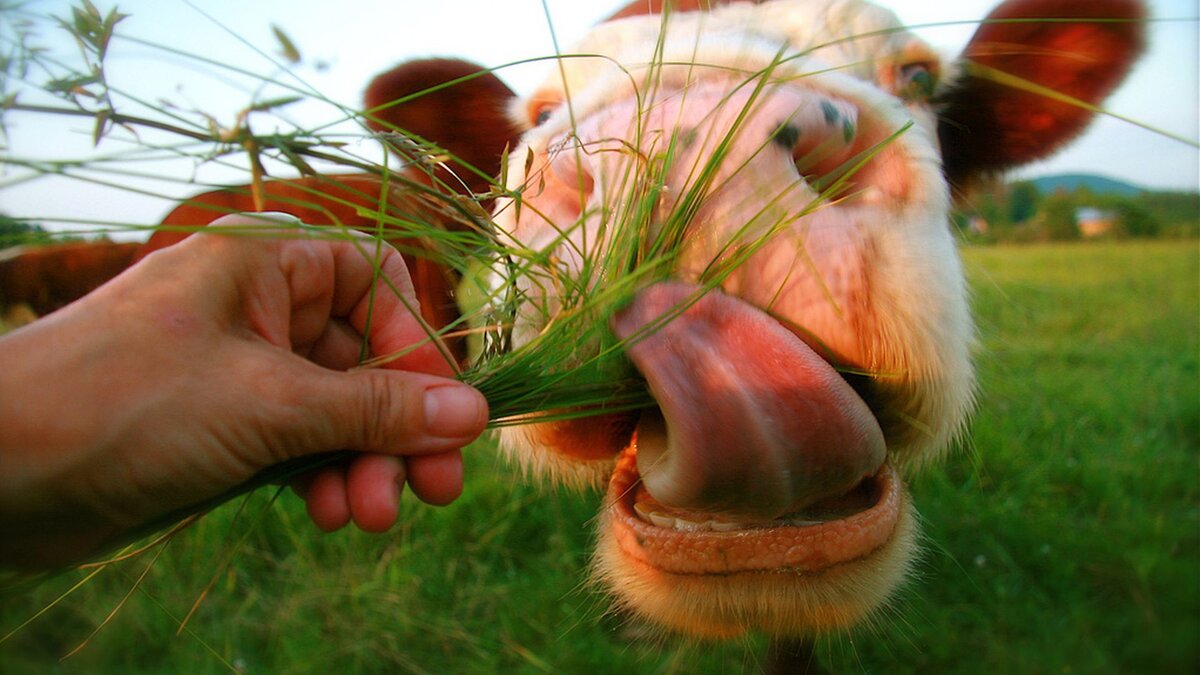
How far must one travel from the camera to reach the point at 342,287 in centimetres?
141

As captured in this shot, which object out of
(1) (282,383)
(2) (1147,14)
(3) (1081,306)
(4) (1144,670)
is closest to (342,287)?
(1) (282,383)

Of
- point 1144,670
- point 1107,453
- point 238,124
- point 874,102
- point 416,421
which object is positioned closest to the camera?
point 238,124

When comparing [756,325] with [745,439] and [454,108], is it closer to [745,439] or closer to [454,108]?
[745,439]

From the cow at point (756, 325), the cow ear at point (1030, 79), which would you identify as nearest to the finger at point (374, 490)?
the cow at point (756, 325)

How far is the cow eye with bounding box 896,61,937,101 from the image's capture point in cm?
217

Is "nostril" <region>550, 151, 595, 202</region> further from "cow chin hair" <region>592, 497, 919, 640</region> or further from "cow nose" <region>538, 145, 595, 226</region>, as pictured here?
"cow chin hair" <region>592, 497, 919, 640</region>

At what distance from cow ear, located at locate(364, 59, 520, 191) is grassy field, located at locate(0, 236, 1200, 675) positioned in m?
1.35

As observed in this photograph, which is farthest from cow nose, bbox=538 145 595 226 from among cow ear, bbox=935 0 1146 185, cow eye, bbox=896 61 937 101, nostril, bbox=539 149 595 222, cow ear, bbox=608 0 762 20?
cow ear, bbox=935 0 1146 185

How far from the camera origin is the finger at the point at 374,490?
4.12ft

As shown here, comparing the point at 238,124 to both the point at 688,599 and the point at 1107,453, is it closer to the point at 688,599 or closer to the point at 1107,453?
the point at 688,599

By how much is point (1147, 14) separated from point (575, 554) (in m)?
2.75

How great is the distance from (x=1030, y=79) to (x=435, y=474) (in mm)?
2597

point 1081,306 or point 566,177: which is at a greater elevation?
point 566,177

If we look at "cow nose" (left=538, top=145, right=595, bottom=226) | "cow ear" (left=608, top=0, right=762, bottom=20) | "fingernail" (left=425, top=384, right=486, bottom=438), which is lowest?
"fingernail" (left=425, top=384, right=486, bottom=438)
